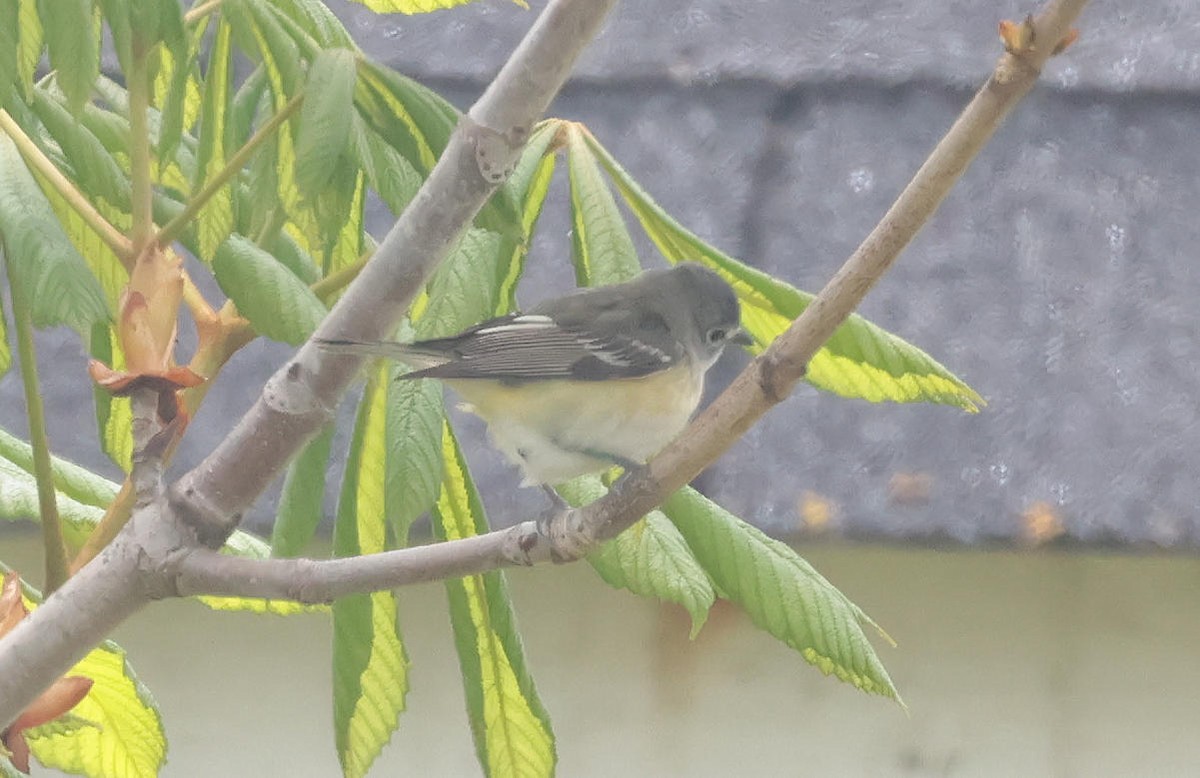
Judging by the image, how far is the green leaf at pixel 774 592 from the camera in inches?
33.6

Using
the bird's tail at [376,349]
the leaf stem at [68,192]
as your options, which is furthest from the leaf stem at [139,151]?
the bird's tail at [376,349]

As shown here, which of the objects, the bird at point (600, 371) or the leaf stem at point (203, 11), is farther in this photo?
the bird at point (600, 371)

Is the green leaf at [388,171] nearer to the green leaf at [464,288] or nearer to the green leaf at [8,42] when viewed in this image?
the green leaf at [464,288]

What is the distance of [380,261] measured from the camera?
2.23 ft

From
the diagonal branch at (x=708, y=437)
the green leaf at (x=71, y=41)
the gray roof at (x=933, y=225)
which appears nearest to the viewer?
the diagonal branch at (x=708, y=437)

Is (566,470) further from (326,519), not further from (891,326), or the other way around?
(891,326)

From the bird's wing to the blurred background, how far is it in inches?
31.7

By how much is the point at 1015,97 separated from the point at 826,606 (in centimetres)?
Answer: 38

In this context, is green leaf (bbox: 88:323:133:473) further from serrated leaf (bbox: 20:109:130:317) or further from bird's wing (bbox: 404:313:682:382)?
bird's wing (bbox: 404:313:682:382)

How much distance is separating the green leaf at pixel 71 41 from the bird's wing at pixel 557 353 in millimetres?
296

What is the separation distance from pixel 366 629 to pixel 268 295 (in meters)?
0.25

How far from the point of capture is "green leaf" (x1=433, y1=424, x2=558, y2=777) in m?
0.92

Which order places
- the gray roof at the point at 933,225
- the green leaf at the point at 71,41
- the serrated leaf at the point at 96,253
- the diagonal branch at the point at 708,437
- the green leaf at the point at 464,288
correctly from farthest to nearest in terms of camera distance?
the gray roof at the point at 933,225 → the serrated leaf at the point at 96,253 → the green leaf at the point at 464,288 → the green leaf at the point at 71,41 → the diagonal branch at the point at 708,437

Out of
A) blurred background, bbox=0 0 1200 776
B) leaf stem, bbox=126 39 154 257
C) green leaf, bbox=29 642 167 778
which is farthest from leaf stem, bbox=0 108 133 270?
blurred background, bbox=0 0 1200 776
